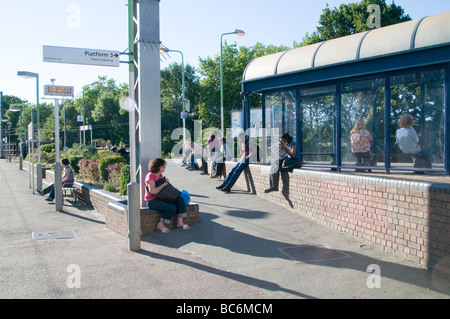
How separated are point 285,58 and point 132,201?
599cm

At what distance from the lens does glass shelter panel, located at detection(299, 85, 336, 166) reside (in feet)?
31.3

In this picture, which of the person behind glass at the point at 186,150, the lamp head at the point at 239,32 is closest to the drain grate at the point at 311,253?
the person behind glass at the point at 186,150

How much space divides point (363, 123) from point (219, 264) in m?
4.98

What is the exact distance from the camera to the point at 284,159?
894 centimetres

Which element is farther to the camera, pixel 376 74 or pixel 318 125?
pixel 318 125

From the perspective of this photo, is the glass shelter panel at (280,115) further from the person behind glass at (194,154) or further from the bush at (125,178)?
the person behind glass at (194,154)

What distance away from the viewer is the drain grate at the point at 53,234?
7891 millimetres

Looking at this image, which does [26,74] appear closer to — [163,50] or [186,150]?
[186,150]

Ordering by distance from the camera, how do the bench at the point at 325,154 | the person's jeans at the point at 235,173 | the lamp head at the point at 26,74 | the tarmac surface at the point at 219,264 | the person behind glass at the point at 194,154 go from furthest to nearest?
the person behind glass at the point at 194,154
the lamp head at the point at 26,74
the person's jeans at the point at 235,173
the bench at the point at 325,154
the tarmac surface at the point at 219,264

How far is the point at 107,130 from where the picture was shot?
6397 centimetres

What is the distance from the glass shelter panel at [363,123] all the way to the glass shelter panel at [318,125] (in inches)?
14.3

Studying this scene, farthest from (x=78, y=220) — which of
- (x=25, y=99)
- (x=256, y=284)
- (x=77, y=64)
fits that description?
(x=25, y=99)

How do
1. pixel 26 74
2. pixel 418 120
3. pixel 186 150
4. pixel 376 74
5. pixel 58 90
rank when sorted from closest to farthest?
pixel 418 120
pixel 376 74
pixel 58 90
pixel 26 74
pixel 186 150
